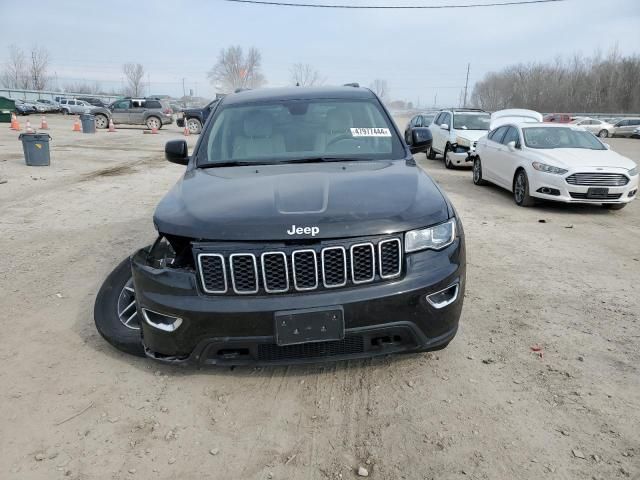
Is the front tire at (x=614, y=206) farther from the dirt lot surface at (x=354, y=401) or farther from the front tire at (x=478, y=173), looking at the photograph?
the dirt lot surface at (x=354, y=401)

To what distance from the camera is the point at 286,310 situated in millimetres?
2471

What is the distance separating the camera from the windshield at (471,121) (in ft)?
46.0

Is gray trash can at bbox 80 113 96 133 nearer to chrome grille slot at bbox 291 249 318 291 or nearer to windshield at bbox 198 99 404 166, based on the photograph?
windshield at bbox 198 99 404 166

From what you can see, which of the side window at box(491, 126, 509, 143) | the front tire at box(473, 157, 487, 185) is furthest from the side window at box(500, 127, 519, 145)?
the front tire at box(473, 157, 487, 185)

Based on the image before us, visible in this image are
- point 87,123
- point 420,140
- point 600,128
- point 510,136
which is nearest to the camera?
point 420,140

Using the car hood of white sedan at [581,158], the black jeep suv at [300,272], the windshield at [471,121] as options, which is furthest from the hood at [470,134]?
the black jeep suv at [300,272]

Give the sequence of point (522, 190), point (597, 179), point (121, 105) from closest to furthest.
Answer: point (597, 179), point (522, 190), point (121, 105)

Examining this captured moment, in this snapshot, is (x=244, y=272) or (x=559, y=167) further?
(x=559, y=167)

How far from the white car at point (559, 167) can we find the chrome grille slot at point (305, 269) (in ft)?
22.1

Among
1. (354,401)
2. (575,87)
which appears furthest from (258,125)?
(575,87)

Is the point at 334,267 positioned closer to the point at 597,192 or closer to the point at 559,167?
the point at 559,167

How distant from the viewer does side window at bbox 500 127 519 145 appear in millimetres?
9460

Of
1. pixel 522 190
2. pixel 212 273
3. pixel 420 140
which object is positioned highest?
pixel 420 140

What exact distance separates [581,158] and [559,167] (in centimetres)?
51
